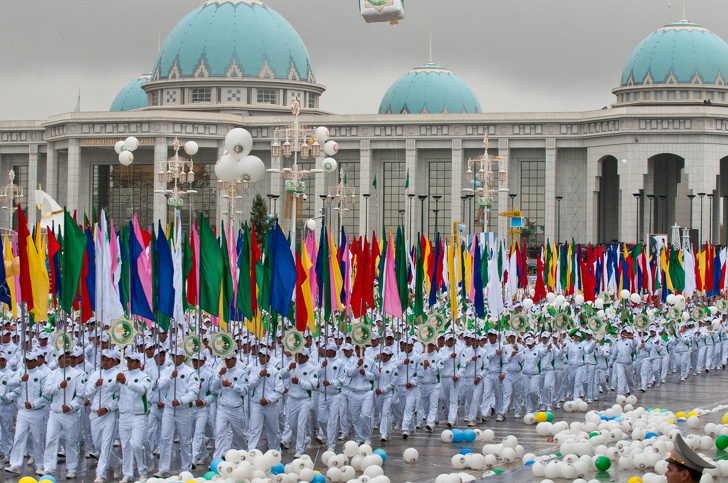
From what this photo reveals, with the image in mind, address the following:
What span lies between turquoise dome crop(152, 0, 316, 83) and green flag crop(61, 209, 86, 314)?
58.0 metres

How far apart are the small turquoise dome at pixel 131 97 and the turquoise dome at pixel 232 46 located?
1063 cm

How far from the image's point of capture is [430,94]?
7606 centimetres

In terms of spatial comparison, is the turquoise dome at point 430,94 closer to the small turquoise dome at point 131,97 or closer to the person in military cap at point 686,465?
the small turquoise dome at point 131,97

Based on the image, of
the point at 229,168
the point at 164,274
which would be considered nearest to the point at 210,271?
the point at 164,274

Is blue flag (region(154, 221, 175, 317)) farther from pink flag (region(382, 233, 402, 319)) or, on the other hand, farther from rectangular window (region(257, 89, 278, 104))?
rectangular window (region(257, 89, 278, 104))

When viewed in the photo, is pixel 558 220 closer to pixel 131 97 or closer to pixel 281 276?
pixel 131 97

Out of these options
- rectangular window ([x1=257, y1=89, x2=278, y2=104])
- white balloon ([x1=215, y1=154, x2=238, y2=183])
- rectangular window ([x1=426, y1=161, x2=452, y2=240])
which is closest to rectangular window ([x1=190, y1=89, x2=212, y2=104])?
rectangular window ([x1=257, y1=89, x2=278, y2=104])

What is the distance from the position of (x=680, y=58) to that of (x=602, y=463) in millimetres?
62651

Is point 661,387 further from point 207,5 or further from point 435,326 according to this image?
point 207,5

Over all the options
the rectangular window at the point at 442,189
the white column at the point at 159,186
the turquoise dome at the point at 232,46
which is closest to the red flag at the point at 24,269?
the white column at the point at 159,186

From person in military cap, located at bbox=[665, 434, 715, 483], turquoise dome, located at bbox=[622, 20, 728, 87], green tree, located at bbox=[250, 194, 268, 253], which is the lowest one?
person in military cap, located at bbox=[665, 434, 715, 483]

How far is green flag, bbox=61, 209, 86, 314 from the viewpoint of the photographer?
599 inches

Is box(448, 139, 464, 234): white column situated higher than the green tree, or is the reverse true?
box(448, 139, 464, 234): white column

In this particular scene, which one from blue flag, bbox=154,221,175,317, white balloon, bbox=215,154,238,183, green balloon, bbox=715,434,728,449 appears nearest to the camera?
green balloon, bbox=715,434,728,449
